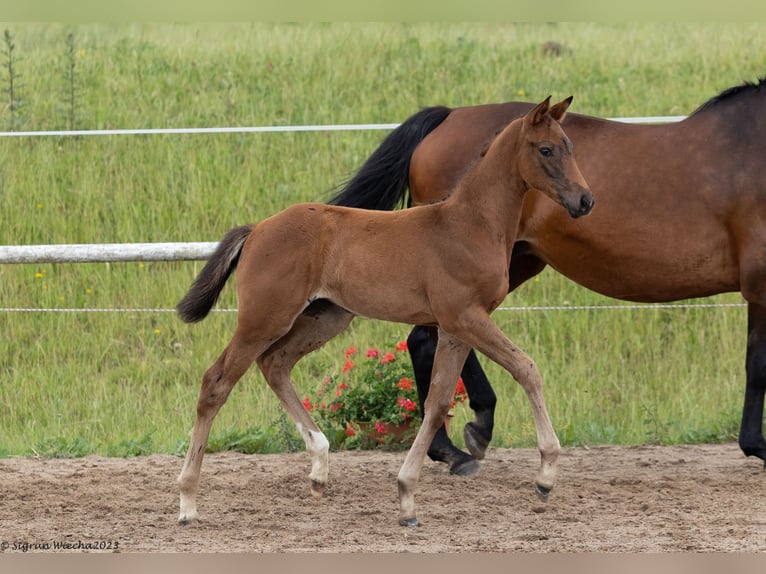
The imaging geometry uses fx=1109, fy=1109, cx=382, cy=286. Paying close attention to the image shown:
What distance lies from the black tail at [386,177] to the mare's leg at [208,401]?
62.9 inches

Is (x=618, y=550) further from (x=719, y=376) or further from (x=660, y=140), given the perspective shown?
(x=719, y=376)

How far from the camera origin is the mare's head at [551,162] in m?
4.43

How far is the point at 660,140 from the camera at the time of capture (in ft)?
19.1

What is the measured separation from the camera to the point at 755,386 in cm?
582

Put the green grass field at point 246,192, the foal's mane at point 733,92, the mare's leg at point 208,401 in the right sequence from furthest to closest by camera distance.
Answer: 1. the green grass field at point 246,192
2. the foal's mane at point 733,92
3. the mare's leg at point 208,401

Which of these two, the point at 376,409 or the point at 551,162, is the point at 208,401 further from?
the point at 376,409

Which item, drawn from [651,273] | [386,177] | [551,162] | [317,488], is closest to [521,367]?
[551,162]

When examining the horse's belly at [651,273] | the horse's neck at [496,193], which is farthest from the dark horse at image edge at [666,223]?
the horse's neck at [496,193]

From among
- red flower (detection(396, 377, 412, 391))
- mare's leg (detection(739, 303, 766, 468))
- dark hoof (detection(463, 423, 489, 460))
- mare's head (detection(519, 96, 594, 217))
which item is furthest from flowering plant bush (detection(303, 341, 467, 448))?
mare's head (detection(519, 96, 594, 217))

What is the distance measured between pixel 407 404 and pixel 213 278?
6.24 feet

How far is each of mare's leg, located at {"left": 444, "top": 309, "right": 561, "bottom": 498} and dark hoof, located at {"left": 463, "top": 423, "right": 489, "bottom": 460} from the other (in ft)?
4.81

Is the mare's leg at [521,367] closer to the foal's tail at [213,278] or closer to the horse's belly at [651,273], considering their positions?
the foal's tail at [213,278]

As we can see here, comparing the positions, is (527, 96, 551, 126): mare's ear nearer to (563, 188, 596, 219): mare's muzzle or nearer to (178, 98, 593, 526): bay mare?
(178, 98, 593, 526): bay mare

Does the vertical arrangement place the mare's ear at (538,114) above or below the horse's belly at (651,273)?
above
